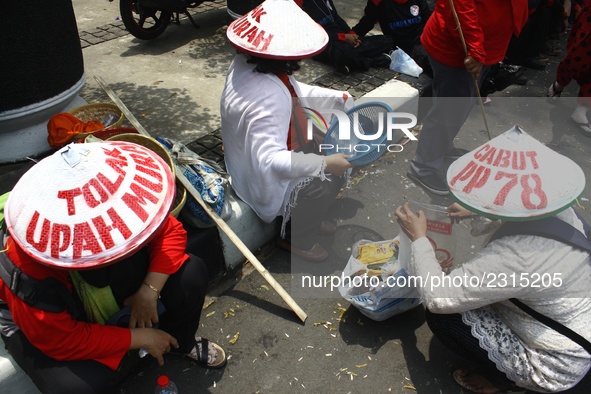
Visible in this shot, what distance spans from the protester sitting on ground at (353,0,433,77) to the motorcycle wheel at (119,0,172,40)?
8.02 feet

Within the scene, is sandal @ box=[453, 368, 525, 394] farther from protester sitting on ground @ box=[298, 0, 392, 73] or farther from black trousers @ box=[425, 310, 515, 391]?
protester sitting on ground @ box=[298, 0, 392, 73]

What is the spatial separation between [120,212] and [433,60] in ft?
9.69

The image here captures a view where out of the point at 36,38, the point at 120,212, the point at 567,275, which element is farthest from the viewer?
the point at 36,38

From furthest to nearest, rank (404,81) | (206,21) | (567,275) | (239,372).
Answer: (206,21), (404,81), (239,372), (567,275)

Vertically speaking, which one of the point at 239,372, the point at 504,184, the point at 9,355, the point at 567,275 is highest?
the point at 504,184

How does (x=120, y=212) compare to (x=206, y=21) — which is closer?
(x=120, y=212)

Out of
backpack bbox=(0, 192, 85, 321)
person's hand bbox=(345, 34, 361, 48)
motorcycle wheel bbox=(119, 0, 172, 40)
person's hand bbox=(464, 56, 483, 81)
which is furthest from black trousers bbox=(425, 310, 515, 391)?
motorcycle wheel bbox=(119, 0, 172, 40)

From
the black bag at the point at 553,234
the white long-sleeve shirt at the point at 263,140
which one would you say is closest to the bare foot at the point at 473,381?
the black bag at the point at 553,234

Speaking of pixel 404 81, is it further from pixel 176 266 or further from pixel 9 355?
pixel 9 355

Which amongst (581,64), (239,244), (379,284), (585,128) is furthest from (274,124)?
(585,128)

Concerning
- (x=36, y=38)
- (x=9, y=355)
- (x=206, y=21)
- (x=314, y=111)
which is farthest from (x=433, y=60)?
(x=206, y=21)

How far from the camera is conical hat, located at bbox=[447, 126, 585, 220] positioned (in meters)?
1.99

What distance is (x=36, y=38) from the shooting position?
3.11m

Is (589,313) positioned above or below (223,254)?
above
